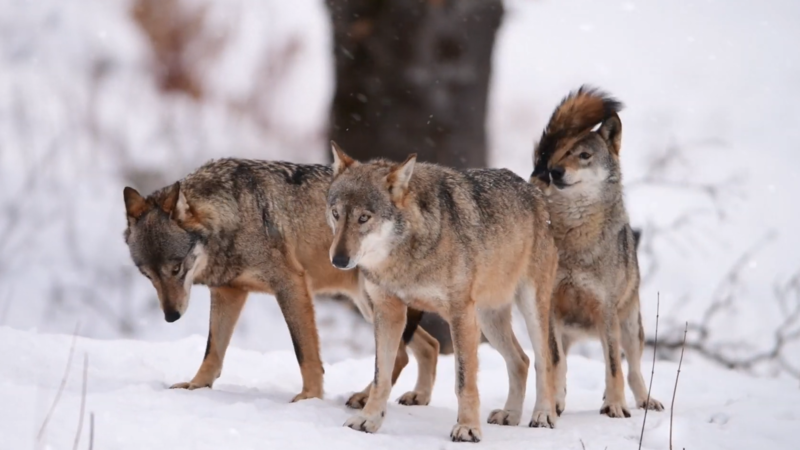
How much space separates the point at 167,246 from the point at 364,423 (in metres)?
1.72

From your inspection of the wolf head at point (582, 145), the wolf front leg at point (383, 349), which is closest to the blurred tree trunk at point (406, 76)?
the wolf head at point (582, 145)

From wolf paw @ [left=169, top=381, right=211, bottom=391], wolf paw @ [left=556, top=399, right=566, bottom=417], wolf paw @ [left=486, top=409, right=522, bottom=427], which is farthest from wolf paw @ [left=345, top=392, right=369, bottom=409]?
wolf paw @ [left=556, top=399, right=566, bottom=417]

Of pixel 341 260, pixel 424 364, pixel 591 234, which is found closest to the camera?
pixel 341 260

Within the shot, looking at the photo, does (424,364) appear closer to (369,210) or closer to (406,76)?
(369,210)

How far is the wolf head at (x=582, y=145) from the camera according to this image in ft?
22.4

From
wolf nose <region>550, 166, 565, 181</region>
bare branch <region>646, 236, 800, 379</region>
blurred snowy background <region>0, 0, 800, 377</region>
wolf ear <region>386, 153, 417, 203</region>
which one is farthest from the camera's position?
blurred snowy background <region>0, 0, 800, 377</region>

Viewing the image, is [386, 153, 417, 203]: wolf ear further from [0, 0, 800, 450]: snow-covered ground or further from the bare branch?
the bare branch

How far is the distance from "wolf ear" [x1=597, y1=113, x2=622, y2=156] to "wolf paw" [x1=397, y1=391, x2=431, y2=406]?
7.75 ft

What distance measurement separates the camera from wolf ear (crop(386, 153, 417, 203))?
5.17 meters

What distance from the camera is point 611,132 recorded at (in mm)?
6996

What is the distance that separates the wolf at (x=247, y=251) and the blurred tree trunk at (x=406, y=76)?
217cm

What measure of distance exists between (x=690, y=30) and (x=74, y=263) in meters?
11.5

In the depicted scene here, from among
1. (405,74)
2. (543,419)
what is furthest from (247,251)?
(405,74)

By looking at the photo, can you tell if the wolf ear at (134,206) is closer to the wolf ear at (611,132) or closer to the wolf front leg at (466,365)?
the wolf front leg at (466,365)
